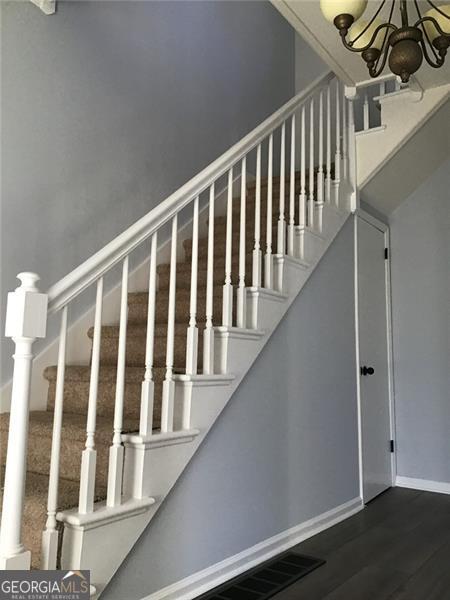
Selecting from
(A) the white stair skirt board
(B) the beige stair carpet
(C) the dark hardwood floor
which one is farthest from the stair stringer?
(A) the white stair skirt board

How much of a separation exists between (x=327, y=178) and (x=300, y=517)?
1994mm

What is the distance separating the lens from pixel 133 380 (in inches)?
90.7

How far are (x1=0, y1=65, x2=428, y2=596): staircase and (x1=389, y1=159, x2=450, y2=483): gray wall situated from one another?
3.82 ft

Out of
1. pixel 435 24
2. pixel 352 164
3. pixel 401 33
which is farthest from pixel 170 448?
pixel 352 164

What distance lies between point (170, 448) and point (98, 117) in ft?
6.52

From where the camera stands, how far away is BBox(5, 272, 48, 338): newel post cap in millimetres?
1354

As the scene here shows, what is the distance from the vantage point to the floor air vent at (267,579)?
2.04 meters

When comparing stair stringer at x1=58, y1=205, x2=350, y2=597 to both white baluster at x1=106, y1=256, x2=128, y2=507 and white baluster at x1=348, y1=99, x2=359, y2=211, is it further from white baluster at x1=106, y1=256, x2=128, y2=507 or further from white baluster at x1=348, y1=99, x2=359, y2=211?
white baluster at x1=348, y1=99, x2=359, y2=211

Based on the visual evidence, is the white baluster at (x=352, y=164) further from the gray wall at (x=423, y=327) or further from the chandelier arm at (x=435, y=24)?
the chandelier arm at (x=435, y=24)

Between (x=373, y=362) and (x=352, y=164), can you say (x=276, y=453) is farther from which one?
(x=352, y=164)

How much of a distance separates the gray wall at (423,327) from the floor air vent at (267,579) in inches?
68.4

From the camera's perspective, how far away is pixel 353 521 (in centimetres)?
305

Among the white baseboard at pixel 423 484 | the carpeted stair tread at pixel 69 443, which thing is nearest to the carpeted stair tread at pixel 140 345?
the carpeted stair tread at pixel 69 443

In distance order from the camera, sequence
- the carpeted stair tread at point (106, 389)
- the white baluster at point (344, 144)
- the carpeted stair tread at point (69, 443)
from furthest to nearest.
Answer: the white baluster at point (344, 144) → the carpeted stair tread at point (106, 389) → the carpeted stair tread at point (69, 443)
